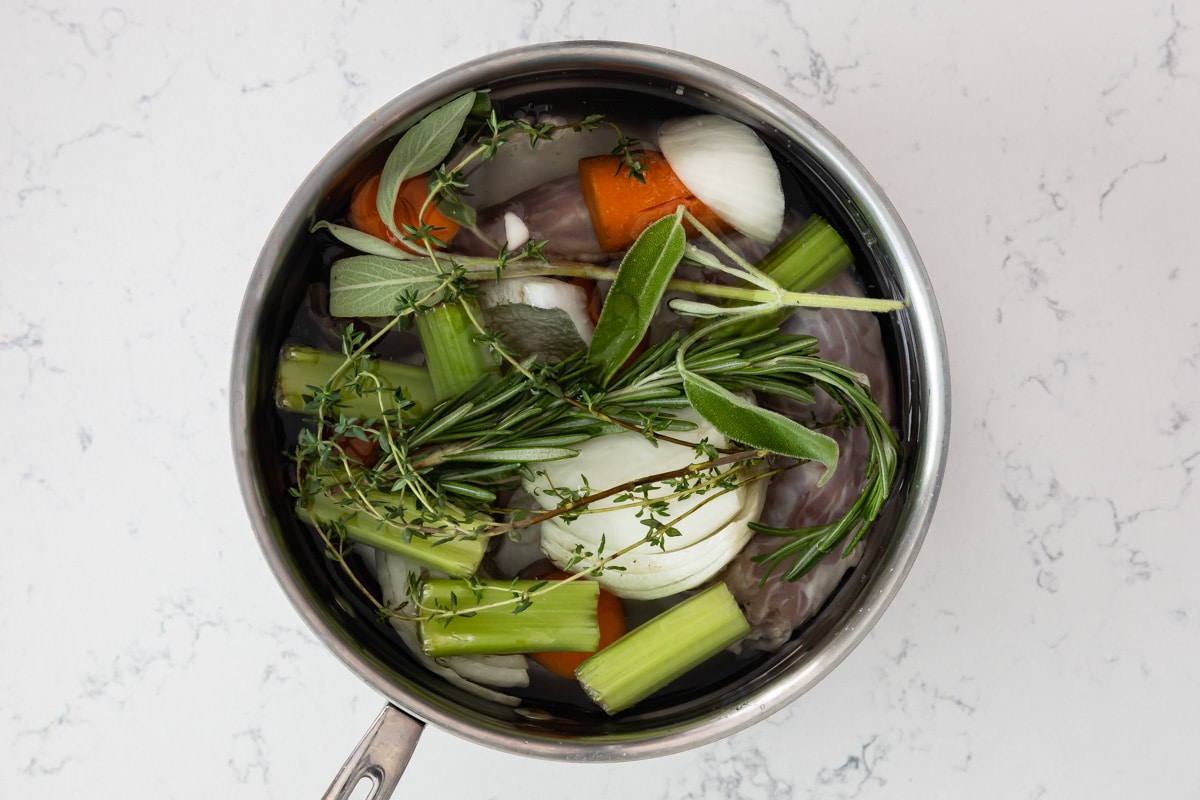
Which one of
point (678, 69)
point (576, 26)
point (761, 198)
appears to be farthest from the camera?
point (576, 26)

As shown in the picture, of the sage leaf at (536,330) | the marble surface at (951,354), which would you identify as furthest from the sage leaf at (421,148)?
the marble surface at (951,354)

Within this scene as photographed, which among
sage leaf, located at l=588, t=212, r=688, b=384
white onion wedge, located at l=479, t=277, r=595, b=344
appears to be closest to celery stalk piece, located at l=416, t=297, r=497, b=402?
white onion wedge, located at l=479, t=277, r=595, b=344

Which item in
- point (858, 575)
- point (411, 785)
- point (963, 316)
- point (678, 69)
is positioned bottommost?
point (411, 785)

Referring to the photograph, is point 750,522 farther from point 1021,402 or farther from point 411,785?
point 411,785

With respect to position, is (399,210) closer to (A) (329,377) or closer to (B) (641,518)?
(A) (329,377)

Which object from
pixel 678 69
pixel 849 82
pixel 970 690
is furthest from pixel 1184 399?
pixel 678 69

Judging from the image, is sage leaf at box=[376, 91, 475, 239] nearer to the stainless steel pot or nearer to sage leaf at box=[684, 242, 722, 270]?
the stainless steel pot

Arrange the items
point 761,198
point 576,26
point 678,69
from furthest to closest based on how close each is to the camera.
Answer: point 576,26 < point 761,198 < point 678,69
